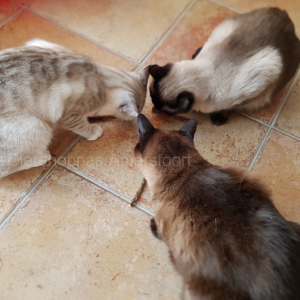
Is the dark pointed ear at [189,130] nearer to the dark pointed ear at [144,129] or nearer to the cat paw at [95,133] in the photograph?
the dark pointed ear at [144,129]

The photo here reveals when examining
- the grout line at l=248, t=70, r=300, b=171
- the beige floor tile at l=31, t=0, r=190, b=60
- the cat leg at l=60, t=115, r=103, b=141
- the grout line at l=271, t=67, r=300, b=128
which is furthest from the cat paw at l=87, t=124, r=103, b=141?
the grout line at l=271, t=67, r=300, b=128

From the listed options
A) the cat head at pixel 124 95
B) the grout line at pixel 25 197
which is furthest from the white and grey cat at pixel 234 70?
the grout line at pixel 25 197

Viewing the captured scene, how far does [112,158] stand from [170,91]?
18.1 inches

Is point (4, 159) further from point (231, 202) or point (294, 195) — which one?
point (294, 195)

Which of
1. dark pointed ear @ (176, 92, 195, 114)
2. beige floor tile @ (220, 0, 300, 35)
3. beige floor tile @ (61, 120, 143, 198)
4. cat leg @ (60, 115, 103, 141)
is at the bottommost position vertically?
beige floor tile @ (61, 120, 143, 198)

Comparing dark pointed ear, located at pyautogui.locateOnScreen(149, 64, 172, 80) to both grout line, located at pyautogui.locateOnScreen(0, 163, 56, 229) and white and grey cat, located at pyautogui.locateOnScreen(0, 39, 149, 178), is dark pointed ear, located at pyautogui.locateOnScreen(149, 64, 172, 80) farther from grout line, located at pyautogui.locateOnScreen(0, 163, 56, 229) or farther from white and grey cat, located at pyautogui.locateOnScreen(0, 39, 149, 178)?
grout line, located at pyautogui.locateOnScreen(0, 163, 56, 229)

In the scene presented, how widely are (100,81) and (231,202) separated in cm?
82

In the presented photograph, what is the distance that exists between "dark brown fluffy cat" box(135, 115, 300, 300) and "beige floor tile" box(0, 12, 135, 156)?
0.84 m

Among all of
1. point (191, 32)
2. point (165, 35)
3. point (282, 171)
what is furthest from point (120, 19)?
point (282, 171)

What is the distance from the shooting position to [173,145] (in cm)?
108

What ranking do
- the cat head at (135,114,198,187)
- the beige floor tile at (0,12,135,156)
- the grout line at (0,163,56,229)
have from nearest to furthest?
the cat head at (135,114,198,187) < the grout line at (0,163,56,229) < the beige floor tile at (0,12,135,156)

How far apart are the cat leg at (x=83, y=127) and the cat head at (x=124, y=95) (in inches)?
4.9

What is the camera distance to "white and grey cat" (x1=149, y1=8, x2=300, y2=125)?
4.90ft

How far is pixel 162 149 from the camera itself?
108 cm
